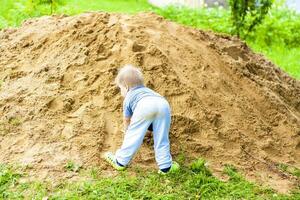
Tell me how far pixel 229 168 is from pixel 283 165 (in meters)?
0.66

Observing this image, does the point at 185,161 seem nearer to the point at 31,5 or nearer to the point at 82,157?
the point at 82,157

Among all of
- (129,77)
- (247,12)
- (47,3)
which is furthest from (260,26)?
(129,77)

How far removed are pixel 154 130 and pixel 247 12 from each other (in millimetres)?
6447

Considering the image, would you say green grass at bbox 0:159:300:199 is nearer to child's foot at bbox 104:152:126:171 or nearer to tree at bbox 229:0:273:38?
child's foot at bbox 104:152:126:171

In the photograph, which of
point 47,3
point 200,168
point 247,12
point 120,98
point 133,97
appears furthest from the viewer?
point 247,12

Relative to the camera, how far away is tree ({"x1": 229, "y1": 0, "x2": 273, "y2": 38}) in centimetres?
1053

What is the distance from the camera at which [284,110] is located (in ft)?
20.8

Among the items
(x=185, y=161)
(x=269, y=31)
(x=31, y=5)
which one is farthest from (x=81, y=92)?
(x=269, y=31)

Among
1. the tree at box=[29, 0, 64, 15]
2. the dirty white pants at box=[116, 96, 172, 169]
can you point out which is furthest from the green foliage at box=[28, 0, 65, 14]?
the dirty white pants at box=[116, 96, 172, 169]

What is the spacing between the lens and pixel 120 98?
555 centimetres

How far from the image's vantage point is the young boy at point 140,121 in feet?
16.1

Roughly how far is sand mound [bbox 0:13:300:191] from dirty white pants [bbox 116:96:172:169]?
21cm

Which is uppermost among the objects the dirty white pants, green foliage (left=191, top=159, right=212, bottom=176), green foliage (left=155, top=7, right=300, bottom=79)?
the dirty white pants

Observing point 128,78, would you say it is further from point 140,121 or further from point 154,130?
point 154,130
